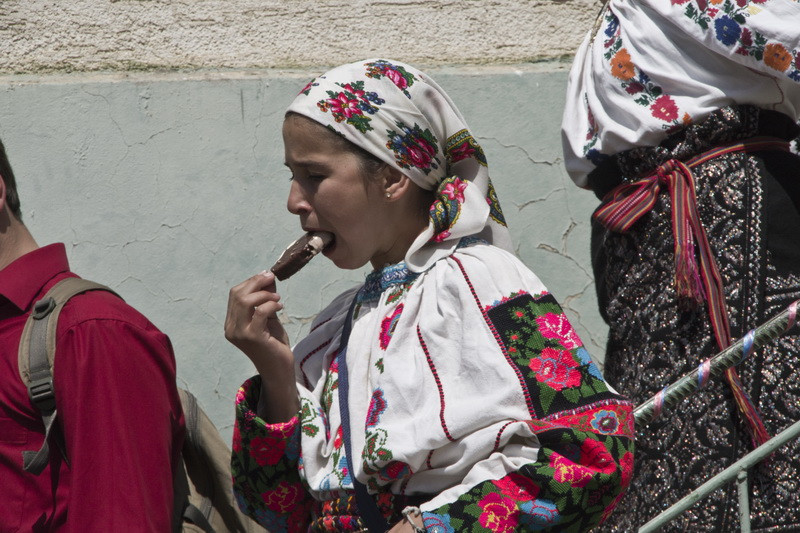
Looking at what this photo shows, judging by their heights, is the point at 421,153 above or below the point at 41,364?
above

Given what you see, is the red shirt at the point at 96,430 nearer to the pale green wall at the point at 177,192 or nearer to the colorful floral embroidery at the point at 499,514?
the colorful floral embroidery at the point at 499,514

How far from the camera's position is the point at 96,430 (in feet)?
7.57

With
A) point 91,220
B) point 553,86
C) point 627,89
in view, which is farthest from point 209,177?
point 627,89

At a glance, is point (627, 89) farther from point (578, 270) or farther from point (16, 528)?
point (16, 528)

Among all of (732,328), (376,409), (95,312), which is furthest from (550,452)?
(95,312)

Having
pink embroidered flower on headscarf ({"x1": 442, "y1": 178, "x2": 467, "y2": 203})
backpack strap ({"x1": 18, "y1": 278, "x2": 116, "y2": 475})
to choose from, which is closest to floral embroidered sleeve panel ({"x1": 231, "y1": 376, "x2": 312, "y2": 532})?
backpack strap ({"x1": 18, "y1": 278, "x2": 116, "y2": 475})

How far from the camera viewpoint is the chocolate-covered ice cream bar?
7.87 ft

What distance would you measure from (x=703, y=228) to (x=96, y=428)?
144 cm

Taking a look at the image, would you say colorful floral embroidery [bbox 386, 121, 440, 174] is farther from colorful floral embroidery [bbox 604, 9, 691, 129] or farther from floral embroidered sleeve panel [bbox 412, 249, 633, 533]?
colorful floral embroidery [bbox 604, 9, 691, 129]

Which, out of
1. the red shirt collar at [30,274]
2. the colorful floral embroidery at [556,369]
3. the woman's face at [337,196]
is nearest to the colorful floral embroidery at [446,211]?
the woman's face at [337,196]

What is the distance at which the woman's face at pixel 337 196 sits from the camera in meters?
2.39

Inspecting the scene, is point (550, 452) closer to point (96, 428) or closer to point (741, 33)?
point (96, 428)

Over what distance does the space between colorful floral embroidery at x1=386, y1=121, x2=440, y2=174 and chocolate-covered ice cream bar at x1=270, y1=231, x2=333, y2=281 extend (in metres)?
0.24

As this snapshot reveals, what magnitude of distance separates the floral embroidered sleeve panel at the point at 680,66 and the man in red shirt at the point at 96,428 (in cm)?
125
